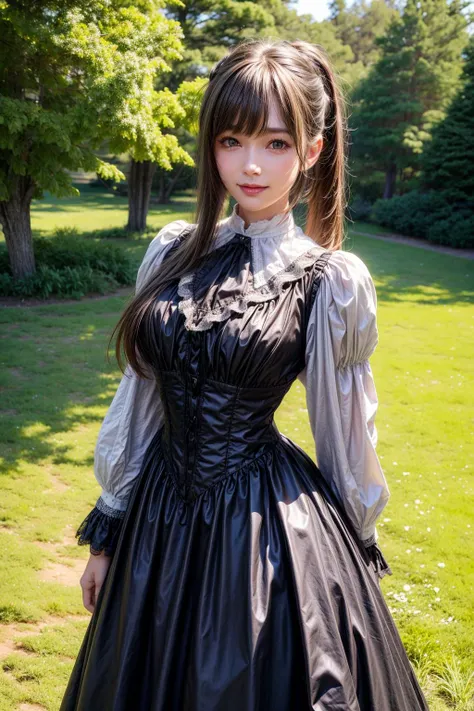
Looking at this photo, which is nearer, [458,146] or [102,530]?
[102,530]

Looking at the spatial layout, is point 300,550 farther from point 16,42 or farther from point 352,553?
point 16,42

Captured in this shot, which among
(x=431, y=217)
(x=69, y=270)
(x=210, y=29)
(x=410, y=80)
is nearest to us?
(x=69, y=270)

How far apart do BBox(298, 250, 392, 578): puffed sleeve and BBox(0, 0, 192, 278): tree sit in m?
6.78

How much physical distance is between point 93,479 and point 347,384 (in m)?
3.27

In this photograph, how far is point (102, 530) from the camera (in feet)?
5.71

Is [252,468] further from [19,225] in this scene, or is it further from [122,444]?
[19,225]

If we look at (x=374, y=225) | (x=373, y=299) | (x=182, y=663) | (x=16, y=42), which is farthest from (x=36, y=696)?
(x=374, y=225)

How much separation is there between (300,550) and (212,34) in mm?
18933

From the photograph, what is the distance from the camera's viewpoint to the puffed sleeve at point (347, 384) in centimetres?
153

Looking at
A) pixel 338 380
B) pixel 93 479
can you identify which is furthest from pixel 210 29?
pixel 338 380

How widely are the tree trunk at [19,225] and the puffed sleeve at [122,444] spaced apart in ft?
26.7

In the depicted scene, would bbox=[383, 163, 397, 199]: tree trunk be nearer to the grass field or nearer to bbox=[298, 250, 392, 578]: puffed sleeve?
the grass field

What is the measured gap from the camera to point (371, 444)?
1.58m

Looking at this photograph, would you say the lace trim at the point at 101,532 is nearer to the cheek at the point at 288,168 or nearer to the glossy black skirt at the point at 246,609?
the glossy black skirt at the point at 246,609
